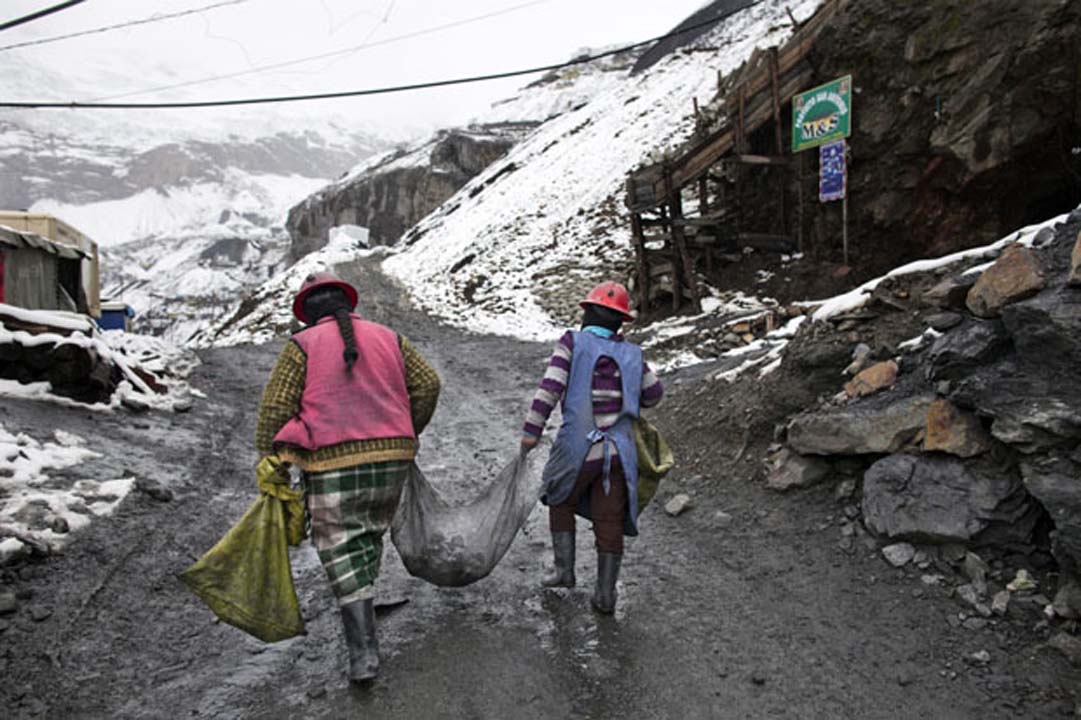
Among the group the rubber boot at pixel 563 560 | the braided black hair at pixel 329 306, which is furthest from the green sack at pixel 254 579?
the rubber boot at pixel 563 560

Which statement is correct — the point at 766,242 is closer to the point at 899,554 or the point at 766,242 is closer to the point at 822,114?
the point at 822,114

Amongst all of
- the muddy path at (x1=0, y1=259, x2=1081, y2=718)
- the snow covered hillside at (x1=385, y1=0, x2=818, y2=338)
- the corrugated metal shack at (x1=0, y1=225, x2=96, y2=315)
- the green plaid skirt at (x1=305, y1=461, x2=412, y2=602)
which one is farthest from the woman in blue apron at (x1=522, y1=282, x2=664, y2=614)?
the corrugated metal shack at (x1=0, y1=225, x2=96, y2=315)

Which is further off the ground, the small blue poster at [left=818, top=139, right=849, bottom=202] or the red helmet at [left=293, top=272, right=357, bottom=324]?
the small blue poster at [left=818, top=139, right=849, bottom=202]

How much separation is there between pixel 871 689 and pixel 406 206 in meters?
49.7

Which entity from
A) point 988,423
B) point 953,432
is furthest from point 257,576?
point 988,423

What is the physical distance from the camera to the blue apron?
3357mm

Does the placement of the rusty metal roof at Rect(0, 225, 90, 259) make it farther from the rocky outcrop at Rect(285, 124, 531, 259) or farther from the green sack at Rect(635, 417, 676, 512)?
the rocky outcrop at Rect(285, 124, 531, 259)

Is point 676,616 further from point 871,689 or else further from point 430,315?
point 430,315

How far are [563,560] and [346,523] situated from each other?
1.31 meters

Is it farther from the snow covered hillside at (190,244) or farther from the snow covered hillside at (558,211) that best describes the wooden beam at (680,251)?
the snow covered hillside at (190,244)

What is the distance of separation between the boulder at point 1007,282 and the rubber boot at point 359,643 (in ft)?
12.7

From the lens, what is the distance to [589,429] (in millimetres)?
3367

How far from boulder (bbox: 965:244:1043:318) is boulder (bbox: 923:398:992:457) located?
2.15 feet

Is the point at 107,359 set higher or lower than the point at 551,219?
lower
